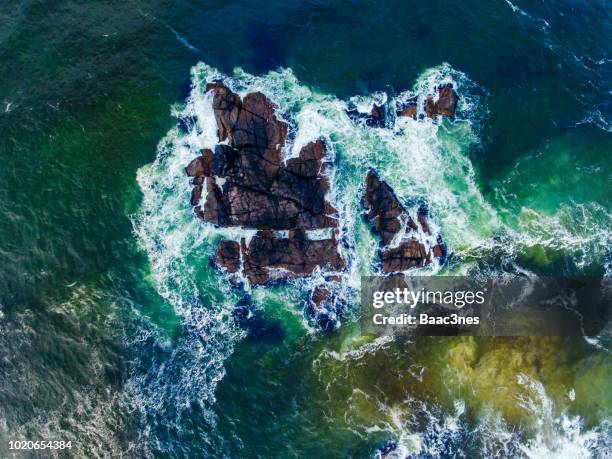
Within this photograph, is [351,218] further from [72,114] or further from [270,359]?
[72,114]

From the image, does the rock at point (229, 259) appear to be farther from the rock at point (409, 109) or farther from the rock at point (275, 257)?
the rock at point (409, 109)

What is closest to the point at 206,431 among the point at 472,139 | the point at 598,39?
the point at 472,139

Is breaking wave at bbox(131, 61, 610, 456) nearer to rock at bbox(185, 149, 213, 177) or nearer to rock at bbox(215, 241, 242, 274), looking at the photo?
rock at bbox(185, 149, 213, 177)

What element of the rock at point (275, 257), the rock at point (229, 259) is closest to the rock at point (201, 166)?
the rock at point (275, 257)

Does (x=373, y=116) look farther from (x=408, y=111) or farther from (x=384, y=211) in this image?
(x=384, y=211)

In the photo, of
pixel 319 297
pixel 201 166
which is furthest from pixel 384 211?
pixel 201 166

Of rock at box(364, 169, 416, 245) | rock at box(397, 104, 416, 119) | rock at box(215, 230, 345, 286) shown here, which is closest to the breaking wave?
rock at box(397, 104, 416, 119)
